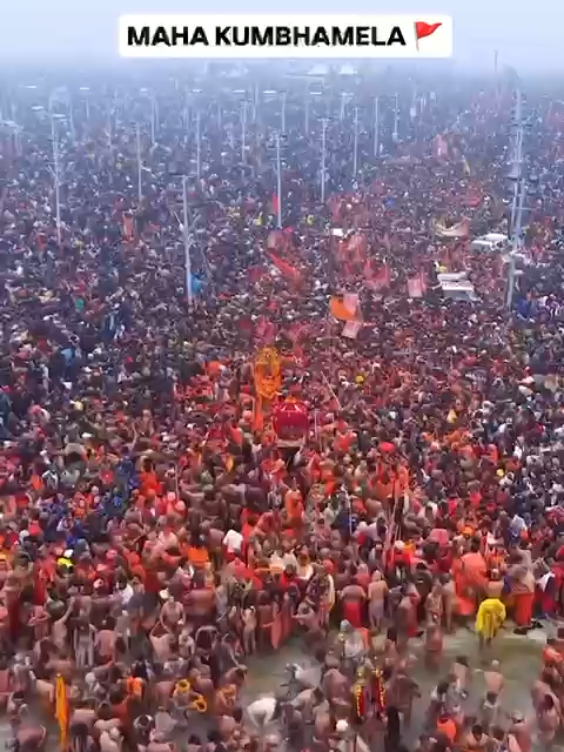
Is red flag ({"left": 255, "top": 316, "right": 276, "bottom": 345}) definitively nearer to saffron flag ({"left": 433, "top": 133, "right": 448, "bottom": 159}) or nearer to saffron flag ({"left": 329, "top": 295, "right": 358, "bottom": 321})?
saffron flag ({"left": 329, "top": 295, "right": 358, "bottom": 321})

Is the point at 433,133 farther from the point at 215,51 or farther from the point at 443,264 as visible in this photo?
the point at 215,51

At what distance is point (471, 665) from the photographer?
6.14 m

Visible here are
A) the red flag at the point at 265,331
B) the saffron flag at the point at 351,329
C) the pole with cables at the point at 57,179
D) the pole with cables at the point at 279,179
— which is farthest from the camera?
the pole with cables at the point at 57,179

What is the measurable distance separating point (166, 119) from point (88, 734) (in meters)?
8.10

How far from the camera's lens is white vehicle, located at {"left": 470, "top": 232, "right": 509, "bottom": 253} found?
10.5 meters

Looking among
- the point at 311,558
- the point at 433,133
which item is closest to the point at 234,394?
the point at 311,558

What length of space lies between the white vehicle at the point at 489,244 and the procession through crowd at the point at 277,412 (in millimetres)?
63

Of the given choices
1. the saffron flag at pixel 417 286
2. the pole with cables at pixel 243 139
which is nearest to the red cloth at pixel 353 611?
the saffron flag at pixel 417 286

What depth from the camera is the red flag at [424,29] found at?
26.7 feet

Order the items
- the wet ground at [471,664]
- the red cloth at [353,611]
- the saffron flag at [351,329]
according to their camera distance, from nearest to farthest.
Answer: the wet ground at [471,664]
the red cloth at [353,611]
the saffron flag at [351,329]

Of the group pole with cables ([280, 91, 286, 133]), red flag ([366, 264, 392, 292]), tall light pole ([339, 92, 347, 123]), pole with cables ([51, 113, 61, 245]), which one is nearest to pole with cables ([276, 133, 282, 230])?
pole with cables ([280, 91, 286, 133])

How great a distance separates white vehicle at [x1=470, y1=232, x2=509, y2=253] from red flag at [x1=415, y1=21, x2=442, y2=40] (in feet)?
8.85

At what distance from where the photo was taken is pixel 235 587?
20.7 feet

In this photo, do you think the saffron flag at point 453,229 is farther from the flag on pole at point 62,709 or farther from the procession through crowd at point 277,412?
the flag on pole at point 62,709
